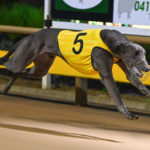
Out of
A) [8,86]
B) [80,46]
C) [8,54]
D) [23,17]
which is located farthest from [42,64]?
[23,17]

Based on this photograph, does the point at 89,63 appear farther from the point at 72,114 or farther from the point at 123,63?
the point at 72,114

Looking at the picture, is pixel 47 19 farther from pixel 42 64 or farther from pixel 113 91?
pixel 113 91

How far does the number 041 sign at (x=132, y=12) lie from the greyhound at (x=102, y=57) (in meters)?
1.09

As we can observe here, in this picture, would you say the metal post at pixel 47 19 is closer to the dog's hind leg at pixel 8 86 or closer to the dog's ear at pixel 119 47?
the dog's hind leg at pixel 8 86

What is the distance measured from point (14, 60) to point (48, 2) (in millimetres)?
1431

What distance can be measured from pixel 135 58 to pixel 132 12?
1.75m

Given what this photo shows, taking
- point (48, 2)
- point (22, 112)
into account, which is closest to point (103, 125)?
point (22, 112)

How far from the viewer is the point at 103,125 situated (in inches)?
274

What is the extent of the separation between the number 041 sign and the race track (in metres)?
1.11

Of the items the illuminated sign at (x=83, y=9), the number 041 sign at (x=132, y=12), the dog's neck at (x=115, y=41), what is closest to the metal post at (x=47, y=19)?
the illuminated sign at (x=83, y=9)

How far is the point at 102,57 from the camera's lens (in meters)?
6.70

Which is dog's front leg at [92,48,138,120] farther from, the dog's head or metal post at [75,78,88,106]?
metal post at [75,78,88,106]

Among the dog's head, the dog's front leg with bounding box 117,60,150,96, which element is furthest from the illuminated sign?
the dog's head

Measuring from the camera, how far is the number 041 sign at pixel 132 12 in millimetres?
8008
